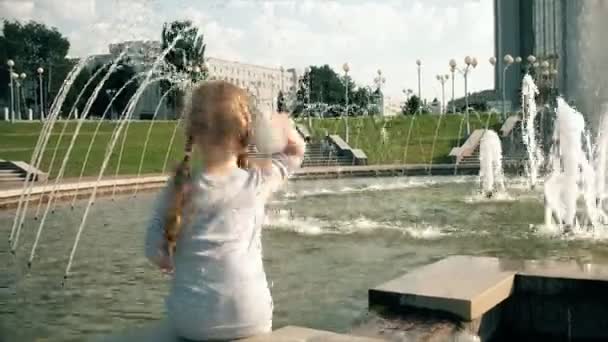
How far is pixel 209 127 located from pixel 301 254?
272 inches

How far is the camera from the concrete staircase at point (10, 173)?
82.1 feet

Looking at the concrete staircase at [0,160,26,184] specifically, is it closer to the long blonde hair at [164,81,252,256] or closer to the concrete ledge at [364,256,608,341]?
the concrete ledge at [364,256,608,341]

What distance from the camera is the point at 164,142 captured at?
38906mm

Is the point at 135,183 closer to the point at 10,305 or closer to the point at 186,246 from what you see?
the point at 10,305

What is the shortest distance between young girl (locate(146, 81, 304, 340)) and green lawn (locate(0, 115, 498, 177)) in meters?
21.7

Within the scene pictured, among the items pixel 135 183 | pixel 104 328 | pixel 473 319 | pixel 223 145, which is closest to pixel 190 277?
pixel 223 145

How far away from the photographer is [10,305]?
691 cm

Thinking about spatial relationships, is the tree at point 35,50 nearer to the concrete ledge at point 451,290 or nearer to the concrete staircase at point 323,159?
the concrete staircase at point 323,159

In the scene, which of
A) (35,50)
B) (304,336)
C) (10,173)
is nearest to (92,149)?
(10,173)

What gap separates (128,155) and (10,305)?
2621 centimetres

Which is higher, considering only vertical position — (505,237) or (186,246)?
(186,246)

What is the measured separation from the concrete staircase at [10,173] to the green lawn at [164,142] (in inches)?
46.9

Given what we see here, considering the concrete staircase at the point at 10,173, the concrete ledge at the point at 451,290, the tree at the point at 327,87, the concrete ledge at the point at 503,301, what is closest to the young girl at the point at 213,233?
the concrete ledge at the point at 503,301

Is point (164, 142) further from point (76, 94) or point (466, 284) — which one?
point (76, 94)
